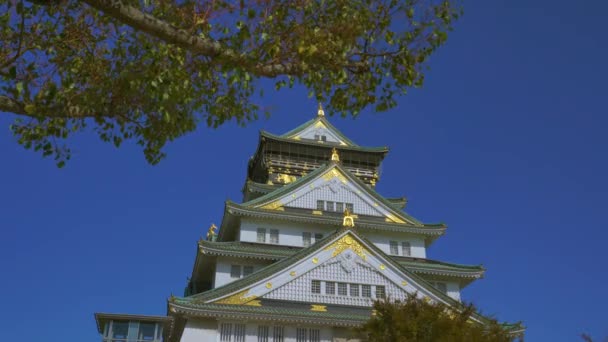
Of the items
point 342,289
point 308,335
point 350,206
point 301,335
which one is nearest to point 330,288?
point 342,289

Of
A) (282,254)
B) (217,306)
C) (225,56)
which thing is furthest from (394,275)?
(225,56)

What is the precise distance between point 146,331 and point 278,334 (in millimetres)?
9346

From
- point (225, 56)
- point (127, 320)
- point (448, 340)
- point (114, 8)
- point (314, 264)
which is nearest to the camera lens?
point (114, 8)

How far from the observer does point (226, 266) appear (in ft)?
111

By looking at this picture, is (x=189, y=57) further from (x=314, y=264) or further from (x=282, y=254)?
(x=282, y=254)

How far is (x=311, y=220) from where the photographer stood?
120ft

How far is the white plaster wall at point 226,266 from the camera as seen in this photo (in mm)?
33312

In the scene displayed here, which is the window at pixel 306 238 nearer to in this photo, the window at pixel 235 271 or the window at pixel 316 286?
the window at pixel 235 271

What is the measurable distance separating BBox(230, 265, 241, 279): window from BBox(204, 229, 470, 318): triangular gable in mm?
4733

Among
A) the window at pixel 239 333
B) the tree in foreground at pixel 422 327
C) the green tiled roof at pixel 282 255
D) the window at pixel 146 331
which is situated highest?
the green tiled roof at pixel 282 255

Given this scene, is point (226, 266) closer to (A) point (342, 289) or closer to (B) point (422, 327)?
(A) point (342, 289)

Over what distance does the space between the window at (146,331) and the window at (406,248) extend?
52.5 feet

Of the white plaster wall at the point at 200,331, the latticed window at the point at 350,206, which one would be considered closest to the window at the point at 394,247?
the latticed window at the point at 350,206

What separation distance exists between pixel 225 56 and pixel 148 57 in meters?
2.46
